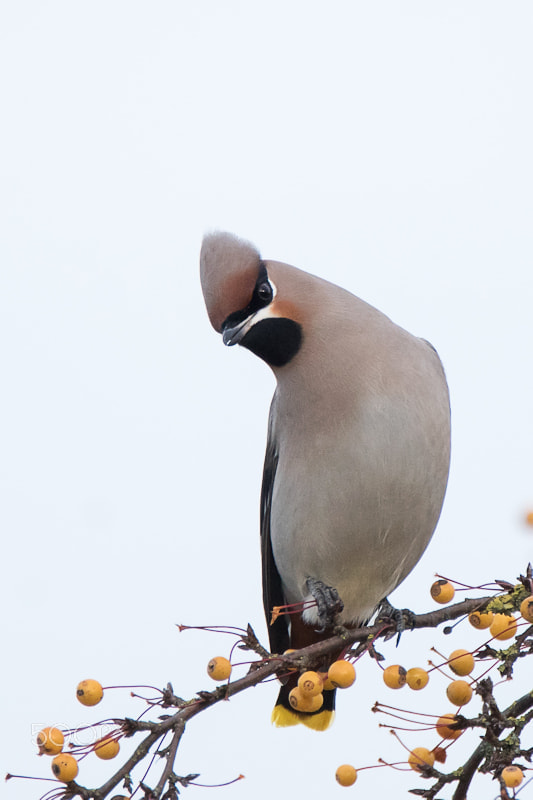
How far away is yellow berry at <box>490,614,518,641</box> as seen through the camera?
2565mm

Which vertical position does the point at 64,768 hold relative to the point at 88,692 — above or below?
below

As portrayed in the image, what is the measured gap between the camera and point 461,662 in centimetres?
256

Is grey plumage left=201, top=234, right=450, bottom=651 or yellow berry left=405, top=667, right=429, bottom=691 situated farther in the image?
grey plumage left=201, top=234, right=450, bottom=651

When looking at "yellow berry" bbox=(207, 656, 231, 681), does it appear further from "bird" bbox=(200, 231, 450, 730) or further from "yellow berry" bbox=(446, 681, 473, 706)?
"bird" bbox=(200, 231, 450, 730)

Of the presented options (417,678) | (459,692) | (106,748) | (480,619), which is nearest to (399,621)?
(480,619)

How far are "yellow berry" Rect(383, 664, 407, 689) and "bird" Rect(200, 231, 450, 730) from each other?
1.05 m

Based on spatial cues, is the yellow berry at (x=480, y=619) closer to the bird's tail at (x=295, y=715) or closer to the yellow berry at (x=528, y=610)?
the yellow berry at (x=528, y=610)

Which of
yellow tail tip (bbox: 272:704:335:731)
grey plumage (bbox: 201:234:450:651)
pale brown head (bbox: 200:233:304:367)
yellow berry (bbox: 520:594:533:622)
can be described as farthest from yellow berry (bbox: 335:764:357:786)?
yellow tail tip (bbox: 272:704:335:731)

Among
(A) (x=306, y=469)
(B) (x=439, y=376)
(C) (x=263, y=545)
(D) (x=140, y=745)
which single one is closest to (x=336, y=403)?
(A) (x=306, y=469)

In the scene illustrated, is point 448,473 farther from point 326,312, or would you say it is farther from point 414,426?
point 326,312

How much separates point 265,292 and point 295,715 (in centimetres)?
180

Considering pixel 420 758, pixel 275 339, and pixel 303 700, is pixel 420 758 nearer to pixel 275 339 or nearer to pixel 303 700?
pixel 303 700

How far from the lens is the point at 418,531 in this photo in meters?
4.07

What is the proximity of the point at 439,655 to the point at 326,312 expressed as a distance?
1827 millimetres
